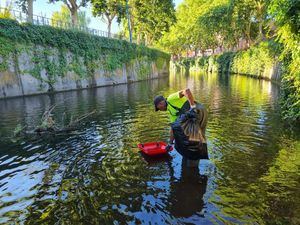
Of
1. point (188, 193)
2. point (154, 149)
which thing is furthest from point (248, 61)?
point (188, 193)

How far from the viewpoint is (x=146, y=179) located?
19.6ft

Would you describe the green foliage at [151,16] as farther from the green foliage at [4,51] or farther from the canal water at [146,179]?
the canal water at [146,179]

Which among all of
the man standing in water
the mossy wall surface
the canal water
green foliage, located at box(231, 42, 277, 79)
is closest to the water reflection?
the canal water

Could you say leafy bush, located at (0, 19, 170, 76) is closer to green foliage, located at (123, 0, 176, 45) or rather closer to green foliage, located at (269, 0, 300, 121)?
green foliage, located at (123, 0, 176, 45)

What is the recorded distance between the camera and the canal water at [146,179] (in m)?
4.62

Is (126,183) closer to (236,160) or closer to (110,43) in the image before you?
(236,160)

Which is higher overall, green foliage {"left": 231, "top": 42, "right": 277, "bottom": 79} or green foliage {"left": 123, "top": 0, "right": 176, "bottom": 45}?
green foliage {"left": 123, "top": 0, "right": 176, "bottom": 45}

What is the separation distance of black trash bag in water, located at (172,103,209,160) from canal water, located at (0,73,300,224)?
0.51m

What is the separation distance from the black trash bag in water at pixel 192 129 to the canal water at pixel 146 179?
0.51 m

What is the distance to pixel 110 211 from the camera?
4766 millimetres

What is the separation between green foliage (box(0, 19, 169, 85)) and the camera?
64.6 feet

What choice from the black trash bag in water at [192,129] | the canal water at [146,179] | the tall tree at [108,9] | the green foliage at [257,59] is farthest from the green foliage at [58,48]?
the black trash bag in water at [192,129]

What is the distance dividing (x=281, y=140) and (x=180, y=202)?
15.4ft

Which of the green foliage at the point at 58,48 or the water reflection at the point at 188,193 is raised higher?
the green foliage at the point at 58,48
